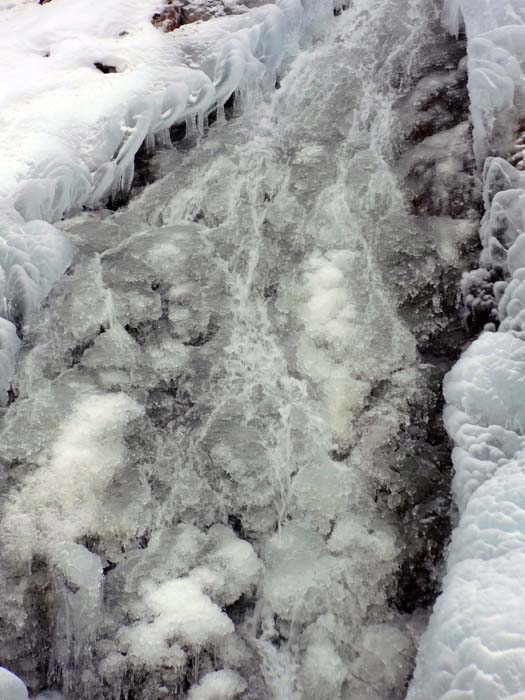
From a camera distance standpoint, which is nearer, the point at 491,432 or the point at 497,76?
the point at 491,432

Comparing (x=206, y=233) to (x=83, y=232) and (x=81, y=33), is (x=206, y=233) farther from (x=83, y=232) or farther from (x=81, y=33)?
(x=81, y=33)

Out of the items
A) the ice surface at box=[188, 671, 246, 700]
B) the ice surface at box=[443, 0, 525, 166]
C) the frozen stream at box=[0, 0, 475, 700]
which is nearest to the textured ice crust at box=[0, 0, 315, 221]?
the frozen stream at box=[0, 0, 475, 700]

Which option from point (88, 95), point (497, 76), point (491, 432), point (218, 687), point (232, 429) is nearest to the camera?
point (218, 687)

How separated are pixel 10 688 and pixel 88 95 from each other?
2.95 m

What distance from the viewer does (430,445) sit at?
7.93 feet

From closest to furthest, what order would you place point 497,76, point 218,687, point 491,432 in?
point 218,687
point 491,432
point 497,76

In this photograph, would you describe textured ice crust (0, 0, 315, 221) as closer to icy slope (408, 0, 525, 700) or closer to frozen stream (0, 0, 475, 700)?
frozen stream (0, 0, 475, 700)

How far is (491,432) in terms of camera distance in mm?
2152

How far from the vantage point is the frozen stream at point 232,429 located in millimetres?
2102

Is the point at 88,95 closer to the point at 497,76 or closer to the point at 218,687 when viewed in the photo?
the point at 497,76

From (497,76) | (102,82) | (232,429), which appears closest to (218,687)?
(232,429)

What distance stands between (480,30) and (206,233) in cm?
190

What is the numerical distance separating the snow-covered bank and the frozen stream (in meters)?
0.17

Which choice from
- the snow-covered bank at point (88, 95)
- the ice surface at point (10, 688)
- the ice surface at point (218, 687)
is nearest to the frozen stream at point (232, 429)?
the ice surface at point (218, 687)
